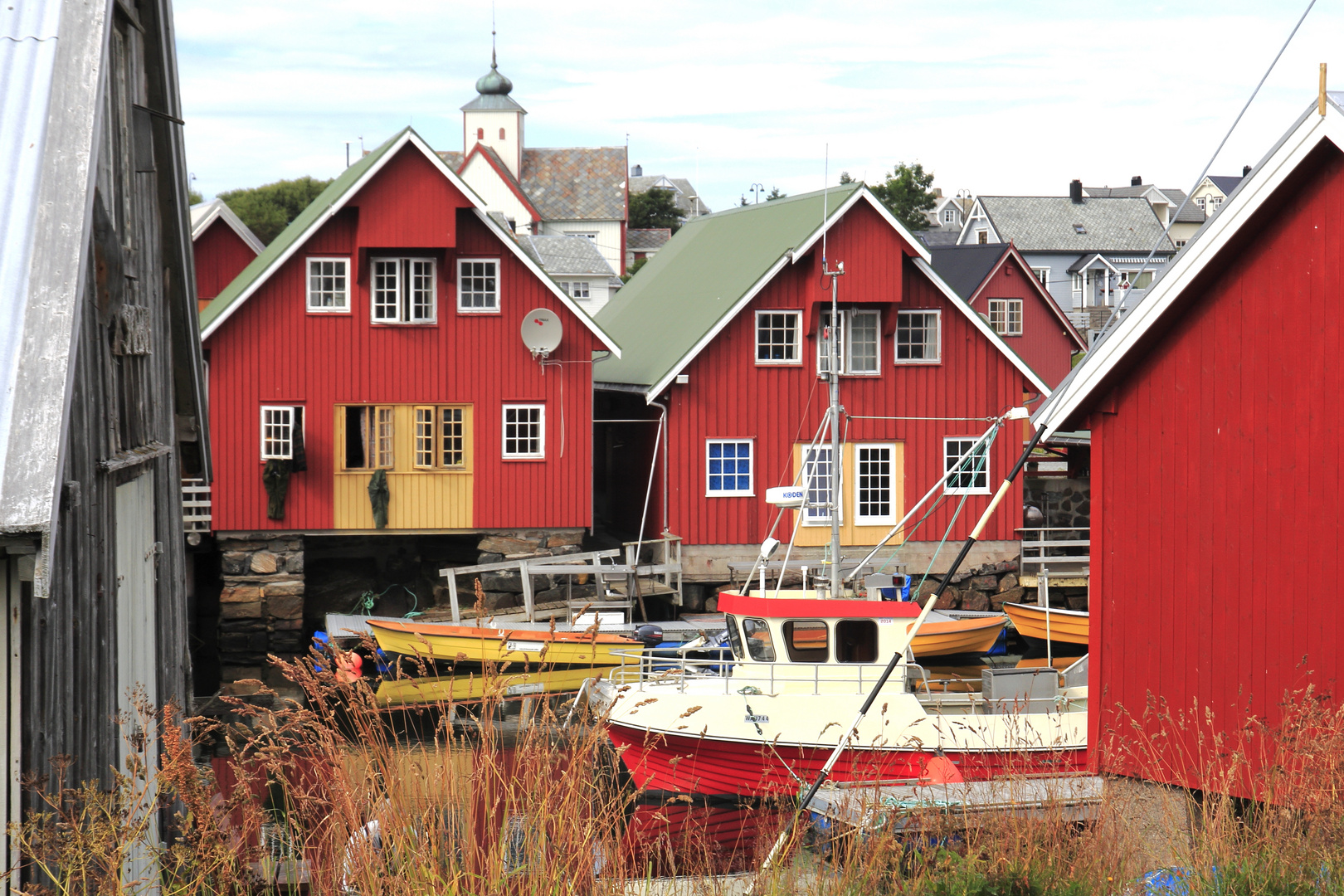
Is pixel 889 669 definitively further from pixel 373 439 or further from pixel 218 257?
pixel 218 257

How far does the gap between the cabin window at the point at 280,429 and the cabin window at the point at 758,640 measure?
11.0m

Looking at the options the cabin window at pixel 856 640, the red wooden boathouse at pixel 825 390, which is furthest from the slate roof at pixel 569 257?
the cabin window at pixel 856 640

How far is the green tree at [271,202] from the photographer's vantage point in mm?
67438

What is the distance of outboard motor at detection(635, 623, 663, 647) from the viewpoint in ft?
66.0

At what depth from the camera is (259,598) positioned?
879 inches

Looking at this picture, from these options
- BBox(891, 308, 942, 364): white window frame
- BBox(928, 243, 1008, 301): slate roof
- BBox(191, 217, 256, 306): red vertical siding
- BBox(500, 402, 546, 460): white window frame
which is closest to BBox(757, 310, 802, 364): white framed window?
BBox(891, 308, 942, 364): white window frame

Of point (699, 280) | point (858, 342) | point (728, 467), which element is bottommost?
point (728, 467)

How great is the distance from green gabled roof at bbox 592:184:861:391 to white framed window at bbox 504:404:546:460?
2178mm

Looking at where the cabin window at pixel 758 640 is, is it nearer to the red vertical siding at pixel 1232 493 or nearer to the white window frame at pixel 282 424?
the red vertical siding at pixel 1232 493

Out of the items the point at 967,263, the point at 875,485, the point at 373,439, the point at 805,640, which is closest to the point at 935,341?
the point at 875,485

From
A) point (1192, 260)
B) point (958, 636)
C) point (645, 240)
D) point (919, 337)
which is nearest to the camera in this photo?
point (1192, 260)

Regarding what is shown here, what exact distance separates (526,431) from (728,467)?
12.7 ft

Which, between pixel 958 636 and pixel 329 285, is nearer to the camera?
pixel 958 636

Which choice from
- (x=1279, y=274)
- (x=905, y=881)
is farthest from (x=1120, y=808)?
(x=1279, y=274)
